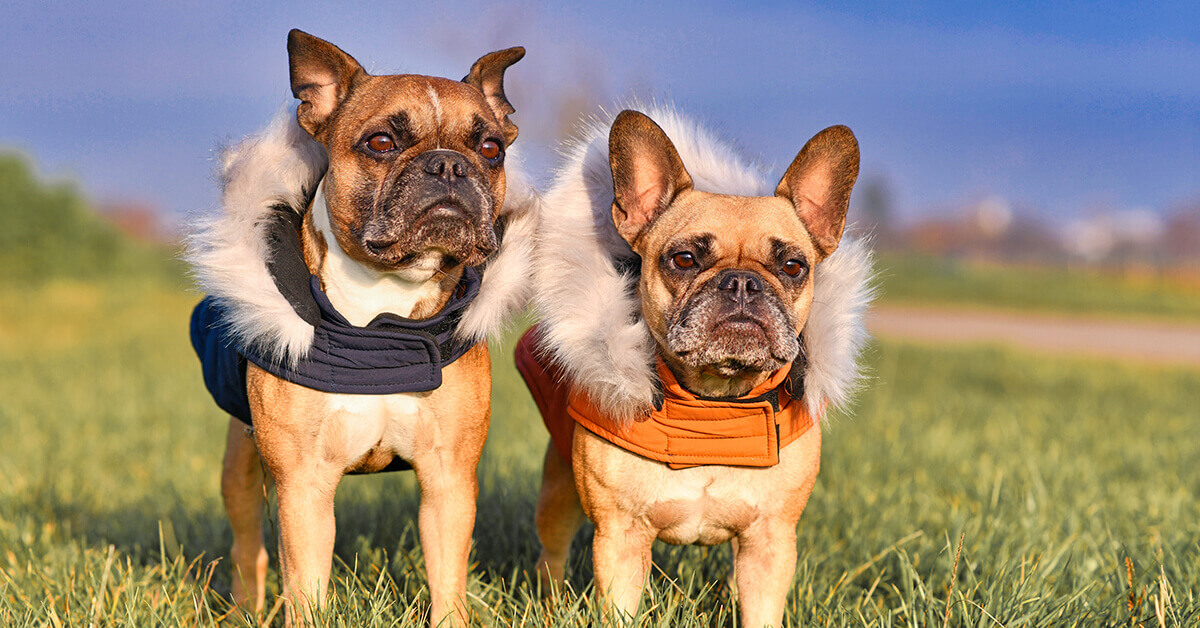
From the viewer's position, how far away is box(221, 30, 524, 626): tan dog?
340 centimetres

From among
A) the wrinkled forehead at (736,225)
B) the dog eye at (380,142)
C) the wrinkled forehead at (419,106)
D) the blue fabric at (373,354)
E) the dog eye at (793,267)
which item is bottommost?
the blue fabric at (373,354)

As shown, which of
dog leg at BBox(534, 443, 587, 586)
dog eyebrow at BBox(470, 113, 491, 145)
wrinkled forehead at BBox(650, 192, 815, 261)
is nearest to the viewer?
wrinkled forehead at BBox(650, 192, 815, 261)

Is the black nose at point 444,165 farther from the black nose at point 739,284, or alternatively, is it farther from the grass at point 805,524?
the black nose at point 739,284

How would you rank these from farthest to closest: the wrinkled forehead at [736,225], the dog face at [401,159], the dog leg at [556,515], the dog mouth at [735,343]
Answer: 1. the dog leg at [556,515]
2. the wrinkled forehead at [736,225]
3. the dog face at [401,159]
4. the dog mouth at [735,343]

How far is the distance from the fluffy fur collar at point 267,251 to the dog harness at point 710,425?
51 centimetres

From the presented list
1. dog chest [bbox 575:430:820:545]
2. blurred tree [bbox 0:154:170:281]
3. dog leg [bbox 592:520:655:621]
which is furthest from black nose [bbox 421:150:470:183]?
blurred tree [bbox 0:154:170:281]

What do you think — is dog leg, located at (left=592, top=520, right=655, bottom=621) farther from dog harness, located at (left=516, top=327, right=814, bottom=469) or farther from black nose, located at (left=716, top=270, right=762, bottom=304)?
black nose, located at (left=716, top=270, right=762, bottom=304)

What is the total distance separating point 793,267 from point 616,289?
68 centimetres

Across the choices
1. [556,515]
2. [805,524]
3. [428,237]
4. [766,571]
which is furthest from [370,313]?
[805,524]

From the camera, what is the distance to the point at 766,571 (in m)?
Answer: 3.45

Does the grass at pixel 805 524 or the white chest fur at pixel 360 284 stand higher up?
the white chest fur at pixel 360 284

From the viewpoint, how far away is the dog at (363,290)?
3.41 metres

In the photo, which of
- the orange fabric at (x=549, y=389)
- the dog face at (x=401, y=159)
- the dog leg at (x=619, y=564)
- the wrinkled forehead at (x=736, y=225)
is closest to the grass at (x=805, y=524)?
the dog leg at (x=619, y=564)

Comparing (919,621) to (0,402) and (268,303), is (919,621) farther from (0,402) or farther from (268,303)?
(0,402)
